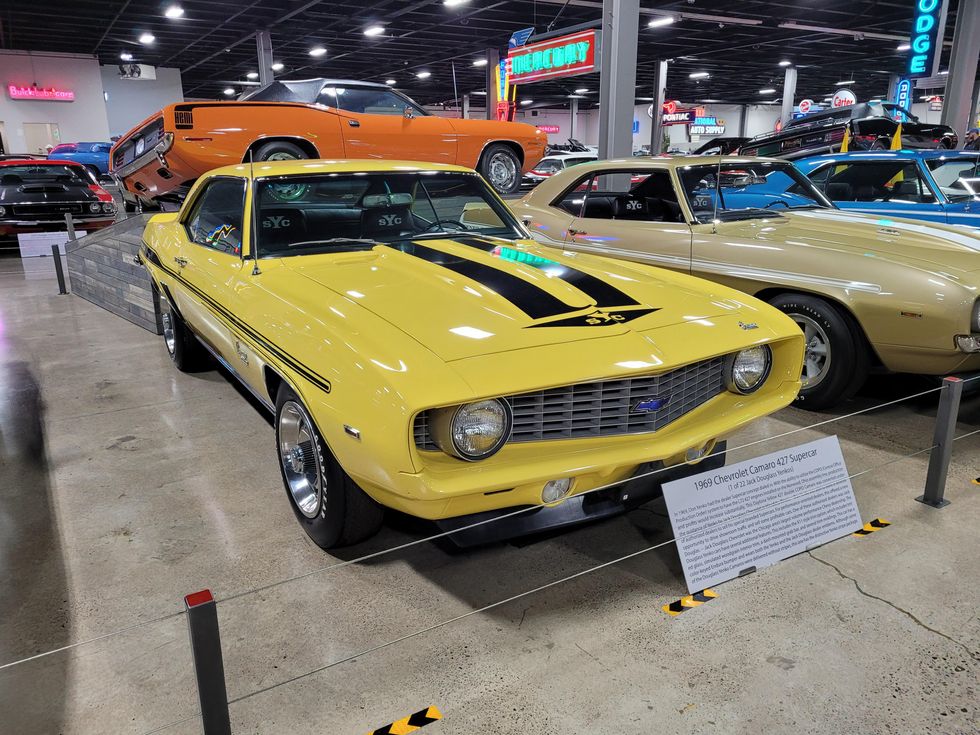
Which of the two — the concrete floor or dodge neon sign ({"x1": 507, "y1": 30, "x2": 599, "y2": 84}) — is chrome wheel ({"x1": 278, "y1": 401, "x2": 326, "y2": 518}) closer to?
the concrete floor

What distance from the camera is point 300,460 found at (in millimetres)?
2648

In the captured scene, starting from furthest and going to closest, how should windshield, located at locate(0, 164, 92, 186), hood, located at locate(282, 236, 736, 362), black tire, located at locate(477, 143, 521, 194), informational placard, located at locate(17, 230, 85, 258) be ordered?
windshield, located at locate(0, 164, 92, 186) < informational placard, located at locate(17, 230, 85, 258) < black tire, located at locate(477, 143, 521, 194) < hood, located at locate(282, 236, 736, 362)

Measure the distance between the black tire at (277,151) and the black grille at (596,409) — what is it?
215 inches

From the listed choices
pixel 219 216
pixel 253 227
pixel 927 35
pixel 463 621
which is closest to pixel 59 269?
pixel 219 216

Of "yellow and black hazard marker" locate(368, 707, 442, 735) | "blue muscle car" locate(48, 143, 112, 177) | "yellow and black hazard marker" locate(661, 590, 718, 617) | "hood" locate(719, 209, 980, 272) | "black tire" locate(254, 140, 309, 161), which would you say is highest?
"blue muscle car" locate(48, 143, 112, 177)

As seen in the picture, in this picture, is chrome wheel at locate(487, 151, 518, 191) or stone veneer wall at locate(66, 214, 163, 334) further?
chrome wheel at locate(487, 151, 518, 191)

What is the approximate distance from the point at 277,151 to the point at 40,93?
64.3ft

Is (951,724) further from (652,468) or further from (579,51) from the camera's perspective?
(579,51)

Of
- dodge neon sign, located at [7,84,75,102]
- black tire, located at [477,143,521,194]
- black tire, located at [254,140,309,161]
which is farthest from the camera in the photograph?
dodge neon sign, located at [7,84,75,102]

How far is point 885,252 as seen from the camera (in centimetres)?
384

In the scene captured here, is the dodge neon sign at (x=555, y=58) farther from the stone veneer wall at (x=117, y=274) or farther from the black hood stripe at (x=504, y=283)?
the black hood stripe at (x=504, y=283)

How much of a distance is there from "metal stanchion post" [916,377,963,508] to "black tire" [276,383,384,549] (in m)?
2.26

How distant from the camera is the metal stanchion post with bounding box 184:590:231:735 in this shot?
1.43 metres

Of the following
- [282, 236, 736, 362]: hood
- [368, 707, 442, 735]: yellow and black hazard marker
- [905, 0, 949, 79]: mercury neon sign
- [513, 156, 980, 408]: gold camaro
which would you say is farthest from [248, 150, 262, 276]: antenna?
[905, 0, 949, 79]: mercury neon sign
